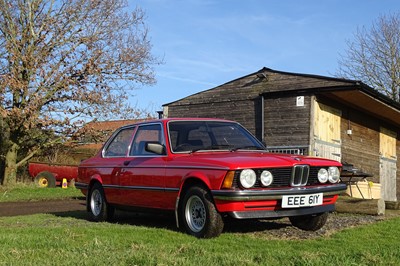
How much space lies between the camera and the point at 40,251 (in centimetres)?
516

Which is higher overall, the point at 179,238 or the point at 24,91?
the point at 24,91

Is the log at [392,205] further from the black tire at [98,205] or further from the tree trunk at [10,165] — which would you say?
the tree trunk at [10,165]

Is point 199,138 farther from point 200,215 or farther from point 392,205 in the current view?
point 392,205

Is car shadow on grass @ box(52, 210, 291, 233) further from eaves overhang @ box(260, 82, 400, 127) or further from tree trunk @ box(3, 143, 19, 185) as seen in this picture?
tree trunk @ box(3, 143, 19, 185)

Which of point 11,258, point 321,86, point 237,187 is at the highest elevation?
point 321,86

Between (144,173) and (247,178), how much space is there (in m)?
1.96

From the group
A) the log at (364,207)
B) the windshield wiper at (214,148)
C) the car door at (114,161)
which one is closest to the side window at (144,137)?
the car door at (114,161)

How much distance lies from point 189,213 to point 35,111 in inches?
561

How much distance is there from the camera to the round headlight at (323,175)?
6418 millimetres

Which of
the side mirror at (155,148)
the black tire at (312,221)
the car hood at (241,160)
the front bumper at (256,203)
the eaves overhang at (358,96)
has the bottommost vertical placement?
the black tire at (312,221)

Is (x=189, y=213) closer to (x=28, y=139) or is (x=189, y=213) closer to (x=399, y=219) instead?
(x=399, y=219)

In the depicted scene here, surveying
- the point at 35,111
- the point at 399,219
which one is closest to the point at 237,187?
the point at 399,219

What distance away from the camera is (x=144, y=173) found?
7184 millimetres

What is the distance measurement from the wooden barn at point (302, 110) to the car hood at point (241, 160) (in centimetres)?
966
